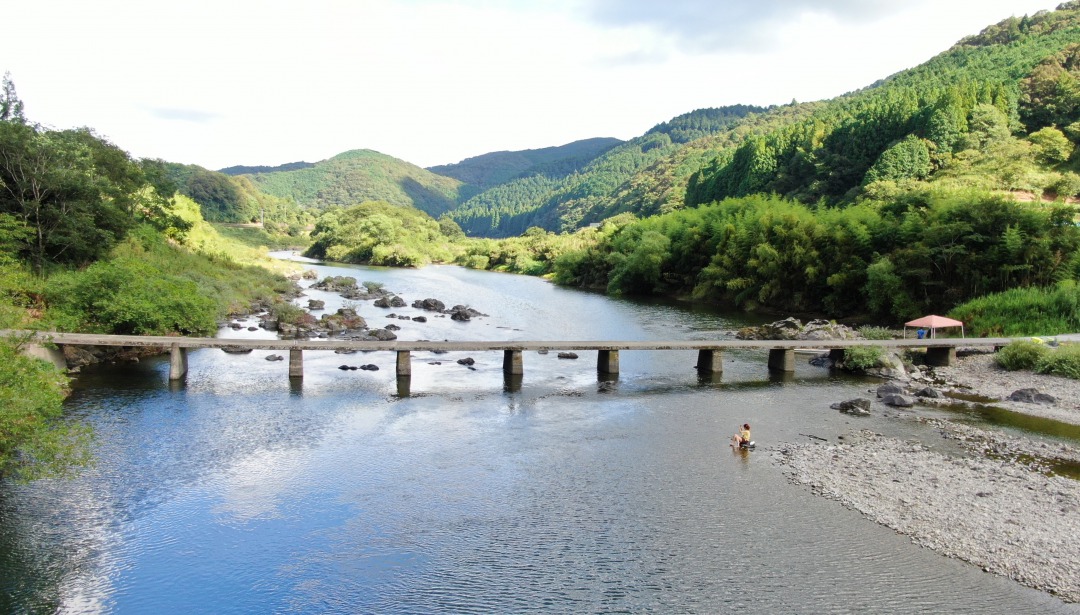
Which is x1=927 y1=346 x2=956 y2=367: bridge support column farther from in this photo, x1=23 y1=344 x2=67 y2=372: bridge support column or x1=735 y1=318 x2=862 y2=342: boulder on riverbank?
x1=23 y1=344 x2=67 y2=372: bridge support column

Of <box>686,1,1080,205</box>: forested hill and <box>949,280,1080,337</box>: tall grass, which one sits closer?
<box>949,280,1080,337</box>: tall grass

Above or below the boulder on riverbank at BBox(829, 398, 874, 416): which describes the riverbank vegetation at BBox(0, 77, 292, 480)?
above

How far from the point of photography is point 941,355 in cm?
3156

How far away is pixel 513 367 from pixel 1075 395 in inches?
829

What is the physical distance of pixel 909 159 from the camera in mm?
75438

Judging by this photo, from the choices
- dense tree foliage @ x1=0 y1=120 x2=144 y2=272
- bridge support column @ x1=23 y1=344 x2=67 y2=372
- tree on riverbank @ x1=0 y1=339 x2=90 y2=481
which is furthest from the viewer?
dense tree foliage @ x1=0 y1=120 x2=144 y2=272

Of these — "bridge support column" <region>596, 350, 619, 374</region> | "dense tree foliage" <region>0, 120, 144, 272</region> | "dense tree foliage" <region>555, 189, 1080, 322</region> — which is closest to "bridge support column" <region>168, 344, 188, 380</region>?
"dense tree foliage" <region>0, 120, 144, 272</region>

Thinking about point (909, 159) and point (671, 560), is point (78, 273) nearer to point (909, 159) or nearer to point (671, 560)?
point (671, 560)

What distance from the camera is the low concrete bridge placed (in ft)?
87.6

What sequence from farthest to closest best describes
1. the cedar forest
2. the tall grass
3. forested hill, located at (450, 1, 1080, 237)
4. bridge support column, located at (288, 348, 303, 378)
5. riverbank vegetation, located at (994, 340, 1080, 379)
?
forested hill, located at (450, 1, 1080, 237), the tall grass, the cedar forest, bridge support column, located at (288, 348, 303, 378), riverbank vegetation, located at (994, 340, 1080, 379)

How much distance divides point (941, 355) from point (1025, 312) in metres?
8.07

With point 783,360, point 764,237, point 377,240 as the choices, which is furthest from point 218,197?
point 783,360

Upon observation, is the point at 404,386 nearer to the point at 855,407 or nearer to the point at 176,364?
the point at 176,364

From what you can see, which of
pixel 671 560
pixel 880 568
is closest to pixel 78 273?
pixel 671 560
